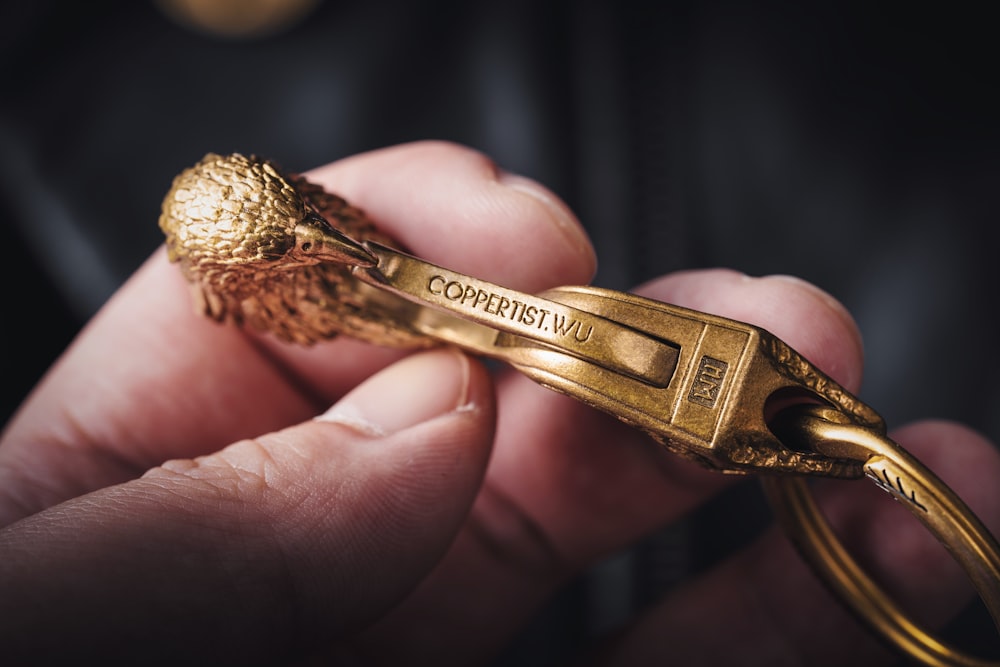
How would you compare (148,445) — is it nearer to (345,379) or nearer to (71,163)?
(345,379)

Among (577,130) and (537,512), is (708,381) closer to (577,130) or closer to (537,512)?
(537,512)

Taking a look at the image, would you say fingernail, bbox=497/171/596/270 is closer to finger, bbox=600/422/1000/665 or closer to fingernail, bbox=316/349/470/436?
fingernail, bbox=316/349/470/436

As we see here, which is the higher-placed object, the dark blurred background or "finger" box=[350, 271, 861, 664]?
the dark blurred background

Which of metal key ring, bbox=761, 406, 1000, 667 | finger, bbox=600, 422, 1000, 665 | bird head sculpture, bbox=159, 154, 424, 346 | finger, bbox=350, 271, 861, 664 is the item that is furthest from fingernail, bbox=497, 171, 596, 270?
finger, bbox=600, 422, 1000, 665

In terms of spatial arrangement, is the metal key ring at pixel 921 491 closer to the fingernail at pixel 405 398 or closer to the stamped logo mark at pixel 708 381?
the stamped logo mark at pixel 708 381

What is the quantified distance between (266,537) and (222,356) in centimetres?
47

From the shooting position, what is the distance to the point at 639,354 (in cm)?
69

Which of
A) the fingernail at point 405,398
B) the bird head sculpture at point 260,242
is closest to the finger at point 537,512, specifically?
the fingernail at point 405,398

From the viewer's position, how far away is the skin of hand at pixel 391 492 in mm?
665

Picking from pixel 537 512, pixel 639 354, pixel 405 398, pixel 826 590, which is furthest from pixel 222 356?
pixel 826 590

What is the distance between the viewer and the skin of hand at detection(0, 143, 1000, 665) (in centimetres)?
67

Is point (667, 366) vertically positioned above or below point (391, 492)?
above

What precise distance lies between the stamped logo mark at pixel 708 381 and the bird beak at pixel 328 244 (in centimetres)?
32

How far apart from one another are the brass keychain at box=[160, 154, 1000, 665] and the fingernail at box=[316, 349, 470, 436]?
2.1 inches
